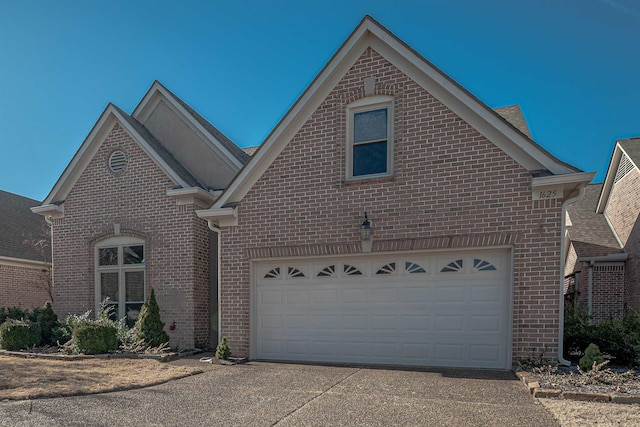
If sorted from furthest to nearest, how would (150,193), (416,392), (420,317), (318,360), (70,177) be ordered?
1. (70,177)
2. (150,193)
3. (318,360)
4. (420,317)
5. (416,392)

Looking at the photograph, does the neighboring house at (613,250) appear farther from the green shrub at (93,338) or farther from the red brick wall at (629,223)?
the green shrub at (93,338)

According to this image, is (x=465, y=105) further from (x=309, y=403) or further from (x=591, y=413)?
(x=309, y=403)

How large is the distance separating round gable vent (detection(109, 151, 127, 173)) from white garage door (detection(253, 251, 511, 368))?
5.74m

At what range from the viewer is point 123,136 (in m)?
11.7

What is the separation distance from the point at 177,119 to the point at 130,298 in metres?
5.73

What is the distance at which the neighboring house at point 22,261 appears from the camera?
15883mm

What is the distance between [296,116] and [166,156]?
505 cm

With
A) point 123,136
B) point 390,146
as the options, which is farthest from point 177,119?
point 390,146

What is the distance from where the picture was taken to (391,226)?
794 cm

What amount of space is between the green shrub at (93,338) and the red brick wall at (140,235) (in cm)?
153

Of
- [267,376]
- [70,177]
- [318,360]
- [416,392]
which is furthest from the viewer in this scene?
[70,177]

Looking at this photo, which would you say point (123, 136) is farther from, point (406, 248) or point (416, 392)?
point (416, 392)

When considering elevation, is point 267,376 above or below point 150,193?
below

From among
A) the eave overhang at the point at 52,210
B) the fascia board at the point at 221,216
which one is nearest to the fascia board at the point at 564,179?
the fascia board at the point at 221,216
